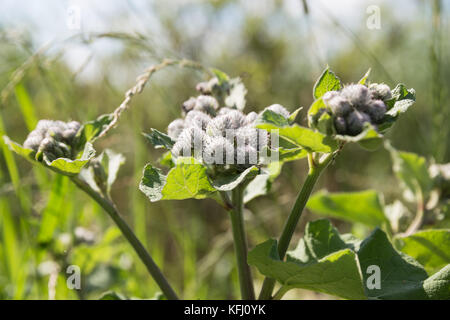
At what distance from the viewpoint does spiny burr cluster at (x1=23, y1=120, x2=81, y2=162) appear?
1.45 meters

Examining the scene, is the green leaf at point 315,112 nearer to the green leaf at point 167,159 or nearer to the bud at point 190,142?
the bud at point 190,142

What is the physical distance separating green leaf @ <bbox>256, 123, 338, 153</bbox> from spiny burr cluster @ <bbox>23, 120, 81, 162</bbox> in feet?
2.37

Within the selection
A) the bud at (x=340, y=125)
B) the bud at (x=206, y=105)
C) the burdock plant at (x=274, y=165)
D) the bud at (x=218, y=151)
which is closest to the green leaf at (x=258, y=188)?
the burdock plant at (x=274, y=165)

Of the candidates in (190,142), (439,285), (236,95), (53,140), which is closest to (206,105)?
(236,95)

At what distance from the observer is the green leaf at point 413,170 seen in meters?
2.12

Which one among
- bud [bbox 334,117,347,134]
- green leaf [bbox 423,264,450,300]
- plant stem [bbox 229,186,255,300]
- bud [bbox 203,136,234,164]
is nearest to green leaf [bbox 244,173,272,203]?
plant stem [bbox 229,186,255,300]

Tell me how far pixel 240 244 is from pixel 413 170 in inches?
42.9

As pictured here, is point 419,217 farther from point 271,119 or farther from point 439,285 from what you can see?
point 271,119

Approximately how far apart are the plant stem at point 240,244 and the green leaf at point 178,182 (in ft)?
0.66

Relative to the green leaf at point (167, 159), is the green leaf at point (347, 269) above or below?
below

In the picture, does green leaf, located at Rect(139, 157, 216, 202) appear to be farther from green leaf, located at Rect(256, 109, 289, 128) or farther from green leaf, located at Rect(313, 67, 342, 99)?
green leaf, located at Rect(313, 67, 342, 99)

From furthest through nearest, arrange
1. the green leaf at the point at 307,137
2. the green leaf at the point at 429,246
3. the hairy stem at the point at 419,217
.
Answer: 1. the hairy stem at the point at 419,217
2. the green leaf at the point at 429,246
3. the green leaf at the point at 307,137

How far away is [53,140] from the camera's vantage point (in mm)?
1491

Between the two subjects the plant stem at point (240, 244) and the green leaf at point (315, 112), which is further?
the plant stem at point (240, 244)
